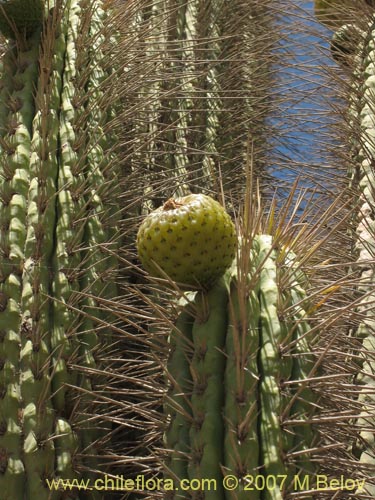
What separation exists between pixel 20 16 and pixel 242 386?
1.36 m

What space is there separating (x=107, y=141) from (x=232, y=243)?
0.76 meters

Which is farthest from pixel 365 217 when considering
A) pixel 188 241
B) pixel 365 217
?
pixel 188 241

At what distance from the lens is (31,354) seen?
2131mm

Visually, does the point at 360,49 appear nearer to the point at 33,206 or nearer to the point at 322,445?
the point at 33,206

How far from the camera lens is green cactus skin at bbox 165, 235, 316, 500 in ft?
5.67

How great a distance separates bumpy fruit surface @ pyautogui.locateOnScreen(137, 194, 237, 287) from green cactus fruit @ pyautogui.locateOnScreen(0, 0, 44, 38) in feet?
3.27

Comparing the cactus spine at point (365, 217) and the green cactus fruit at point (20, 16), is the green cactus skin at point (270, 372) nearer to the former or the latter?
the cactus spine at point (365, 217)

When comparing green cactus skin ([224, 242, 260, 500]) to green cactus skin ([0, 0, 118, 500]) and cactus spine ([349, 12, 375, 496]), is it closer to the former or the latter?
cactus spine ([349, 12, 375, 496])

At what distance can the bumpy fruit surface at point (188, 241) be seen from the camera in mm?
1832

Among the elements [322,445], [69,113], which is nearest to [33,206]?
[69,113]

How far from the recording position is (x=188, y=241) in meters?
1.84

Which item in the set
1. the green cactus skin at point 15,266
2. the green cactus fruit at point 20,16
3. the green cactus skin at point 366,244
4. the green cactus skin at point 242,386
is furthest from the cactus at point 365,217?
the green cactus fruit at point 20,16

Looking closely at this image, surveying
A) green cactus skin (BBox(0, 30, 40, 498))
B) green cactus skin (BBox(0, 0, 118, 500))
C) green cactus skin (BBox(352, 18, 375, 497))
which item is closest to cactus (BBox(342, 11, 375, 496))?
green cactus skin (BBox(352, 18, 375, 497))

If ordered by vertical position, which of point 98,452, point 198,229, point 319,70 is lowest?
point 98,452
